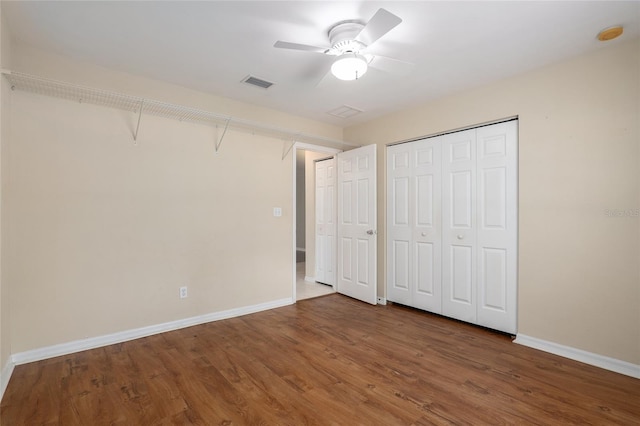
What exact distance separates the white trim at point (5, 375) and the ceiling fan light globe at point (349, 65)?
313 centimetres

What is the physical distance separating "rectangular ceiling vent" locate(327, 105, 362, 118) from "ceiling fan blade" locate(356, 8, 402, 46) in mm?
1760

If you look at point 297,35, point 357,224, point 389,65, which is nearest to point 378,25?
point 389,65

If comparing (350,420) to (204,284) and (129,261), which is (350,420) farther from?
(129,261)

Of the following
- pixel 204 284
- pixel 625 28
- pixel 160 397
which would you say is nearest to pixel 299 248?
pixel 204 284

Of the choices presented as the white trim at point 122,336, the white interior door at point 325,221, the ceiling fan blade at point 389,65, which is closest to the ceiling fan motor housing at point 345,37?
the ceiling fan blade at point 389,65

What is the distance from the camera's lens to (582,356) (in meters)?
2.53

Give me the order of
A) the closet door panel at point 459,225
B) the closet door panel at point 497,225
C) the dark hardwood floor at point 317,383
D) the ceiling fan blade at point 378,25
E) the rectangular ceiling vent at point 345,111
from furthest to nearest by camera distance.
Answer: the rectangular ceiling vent at point 345,111
the closet door panel at point 459,225
the closet door panel at point 497,225
the dark hardwood floor at point 317,383
the ceiling fan blade at point 378,25

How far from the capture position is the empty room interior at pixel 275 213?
6.65 feet

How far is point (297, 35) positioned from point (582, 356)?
345cm

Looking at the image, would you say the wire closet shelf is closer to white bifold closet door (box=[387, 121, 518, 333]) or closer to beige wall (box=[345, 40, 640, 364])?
white bifold closet door (box=[387, 121, 518, 333])

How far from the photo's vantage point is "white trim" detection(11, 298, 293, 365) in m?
2.48

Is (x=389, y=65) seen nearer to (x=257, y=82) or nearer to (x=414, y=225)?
(x=257, y=82)

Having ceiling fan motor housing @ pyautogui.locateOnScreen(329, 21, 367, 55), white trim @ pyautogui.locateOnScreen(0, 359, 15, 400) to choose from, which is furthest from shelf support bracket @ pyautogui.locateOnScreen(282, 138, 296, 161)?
white trim @ pyautogui.locateOnScreen(0, 359, 15, 400)

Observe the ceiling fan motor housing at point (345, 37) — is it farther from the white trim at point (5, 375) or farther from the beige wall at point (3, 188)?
the white trim at point (5, 375)
